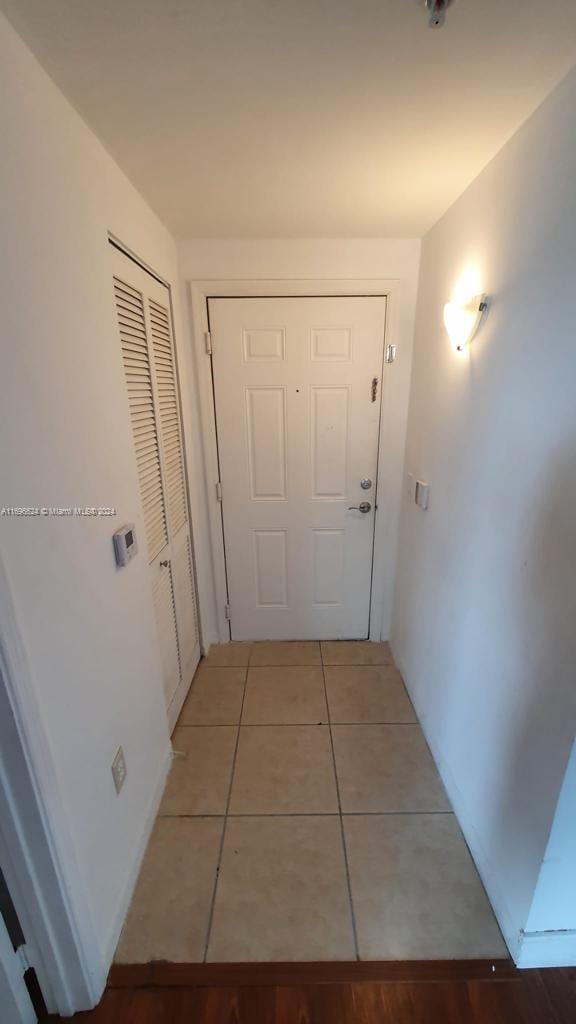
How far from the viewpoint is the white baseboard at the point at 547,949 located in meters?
1.03

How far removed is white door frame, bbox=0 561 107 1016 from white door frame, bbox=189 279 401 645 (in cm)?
140

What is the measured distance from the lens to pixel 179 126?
1064 millimetres

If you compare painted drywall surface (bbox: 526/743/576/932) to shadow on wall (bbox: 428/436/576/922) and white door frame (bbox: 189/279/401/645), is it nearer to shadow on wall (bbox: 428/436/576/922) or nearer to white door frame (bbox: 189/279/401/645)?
shadow on wall (bbox: 428/436/576/922)

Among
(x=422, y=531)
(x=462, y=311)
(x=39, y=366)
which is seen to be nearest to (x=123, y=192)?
(x=39, y=366)

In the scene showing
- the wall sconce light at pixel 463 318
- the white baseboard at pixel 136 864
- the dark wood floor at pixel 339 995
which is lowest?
the dark wood floor at pixel 339 995

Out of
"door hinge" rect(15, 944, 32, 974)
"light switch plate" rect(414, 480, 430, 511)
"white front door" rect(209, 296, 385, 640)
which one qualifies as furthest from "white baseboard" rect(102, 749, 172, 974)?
"light switch plate" rect(414, 480, 430, 511)

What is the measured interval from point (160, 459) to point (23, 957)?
149cm

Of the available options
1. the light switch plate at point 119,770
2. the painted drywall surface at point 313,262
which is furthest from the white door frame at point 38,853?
the painted drywall surface at point 313,262

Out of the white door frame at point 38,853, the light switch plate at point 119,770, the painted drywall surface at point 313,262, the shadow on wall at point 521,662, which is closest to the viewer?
the white door frame at point 38,853

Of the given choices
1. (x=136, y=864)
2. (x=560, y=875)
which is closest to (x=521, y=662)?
(x=560, y=875)

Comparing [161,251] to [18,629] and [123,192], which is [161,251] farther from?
[18,629]

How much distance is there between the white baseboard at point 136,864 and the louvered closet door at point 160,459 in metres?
0.27

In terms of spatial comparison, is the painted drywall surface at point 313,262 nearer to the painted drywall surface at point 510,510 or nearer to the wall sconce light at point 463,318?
the painted drywall surface at point 510,510

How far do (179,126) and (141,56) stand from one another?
23cm
